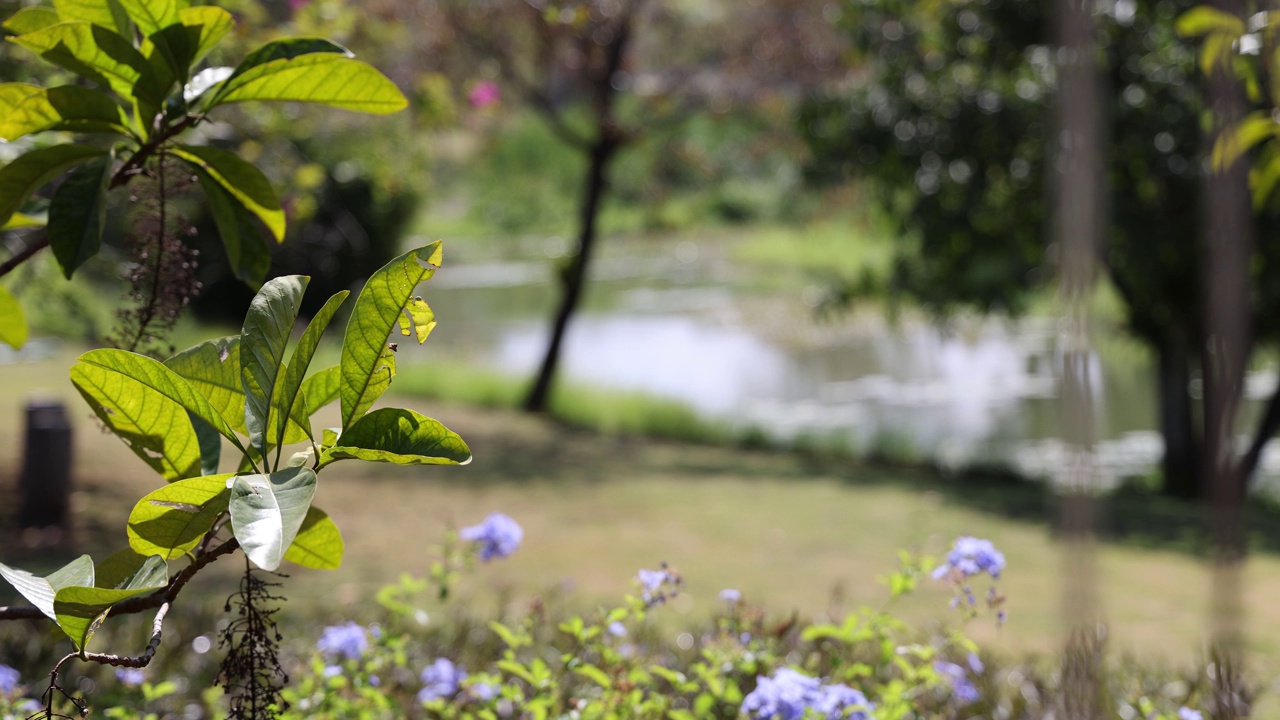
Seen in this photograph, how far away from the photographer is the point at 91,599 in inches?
36.0

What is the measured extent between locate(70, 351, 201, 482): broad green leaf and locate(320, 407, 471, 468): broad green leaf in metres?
0.20

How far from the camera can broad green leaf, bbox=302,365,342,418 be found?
112 centimetres

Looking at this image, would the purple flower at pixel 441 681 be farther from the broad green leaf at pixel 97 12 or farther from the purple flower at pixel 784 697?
the broad green leaf at pixel 97 12

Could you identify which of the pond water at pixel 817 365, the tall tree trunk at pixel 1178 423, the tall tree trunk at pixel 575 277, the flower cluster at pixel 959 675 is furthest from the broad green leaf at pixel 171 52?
the tall tree trunk at pixel 575 277

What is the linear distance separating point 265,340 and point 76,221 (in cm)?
32

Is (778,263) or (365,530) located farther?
(778,263)

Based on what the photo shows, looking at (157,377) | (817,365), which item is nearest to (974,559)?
(157,377)

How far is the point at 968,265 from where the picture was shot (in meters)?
6.81

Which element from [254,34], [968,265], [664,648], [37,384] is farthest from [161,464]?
[37,384]

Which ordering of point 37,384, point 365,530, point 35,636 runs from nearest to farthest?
1. point 35,636
2. point 365,530
3. point 37,384

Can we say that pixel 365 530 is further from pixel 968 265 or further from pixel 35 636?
pixel 968 265

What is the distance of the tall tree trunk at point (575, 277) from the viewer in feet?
28.0

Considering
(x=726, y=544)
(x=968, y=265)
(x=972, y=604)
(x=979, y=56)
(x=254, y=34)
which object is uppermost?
(x=979, y=56)

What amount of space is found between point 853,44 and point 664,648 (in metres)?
5.41
